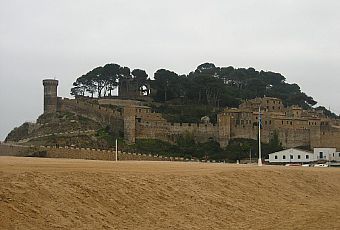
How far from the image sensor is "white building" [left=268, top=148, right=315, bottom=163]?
69938 millimetres

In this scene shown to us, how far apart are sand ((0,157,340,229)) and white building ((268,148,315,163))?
151 ft

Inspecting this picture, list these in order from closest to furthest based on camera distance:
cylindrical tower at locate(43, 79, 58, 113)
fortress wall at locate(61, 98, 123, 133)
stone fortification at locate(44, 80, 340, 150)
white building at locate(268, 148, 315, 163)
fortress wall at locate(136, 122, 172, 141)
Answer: white building at locate(268, 148, 315, 163) → fortress wall at locate(136, 122, 172, 141) → stone fortification at locate(44, 80, 340, 150) → fortress wall at locate(61, 98, 123, 133) → cylindrical tower at locate(43, 79, 58, 113)

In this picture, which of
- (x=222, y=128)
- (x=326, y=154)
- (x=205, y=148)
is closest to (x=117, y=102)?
(x=222, y=128)

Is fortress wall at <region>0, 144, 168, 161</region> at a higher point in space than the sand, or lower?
higher

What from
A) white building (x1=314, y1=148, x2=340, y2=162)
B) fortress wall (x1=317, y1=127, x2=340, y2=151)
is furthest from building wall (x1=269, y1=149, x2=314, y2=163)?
fortress wall (x1=317, y1=127, x2=340, y2=151)

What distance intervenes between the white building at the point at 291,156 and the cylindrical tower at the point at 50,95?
123 feet

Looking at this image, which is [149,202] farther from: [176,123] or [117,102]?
[117,102]

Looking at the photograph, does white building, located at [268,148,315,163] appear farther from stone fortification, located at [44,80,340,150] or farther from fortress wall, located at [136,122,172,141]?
fortress wall, located at [136,122,172,141]

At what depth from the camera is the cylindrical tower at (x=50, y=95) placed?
88438mm

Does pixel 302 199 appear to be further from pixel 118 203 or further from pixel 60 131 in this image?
pixel 60 131

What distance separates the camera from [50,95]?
292 feet

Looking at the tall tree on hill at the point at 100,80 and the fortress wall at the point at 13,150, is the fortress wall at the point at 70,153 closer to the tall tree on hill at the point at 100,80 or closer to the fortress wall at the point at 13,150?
the fortress wall at the point at 13,150

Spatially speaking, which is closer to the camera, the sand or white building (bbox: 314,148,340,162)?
the sand

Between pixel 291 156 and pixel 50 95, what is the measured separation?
41084mm
